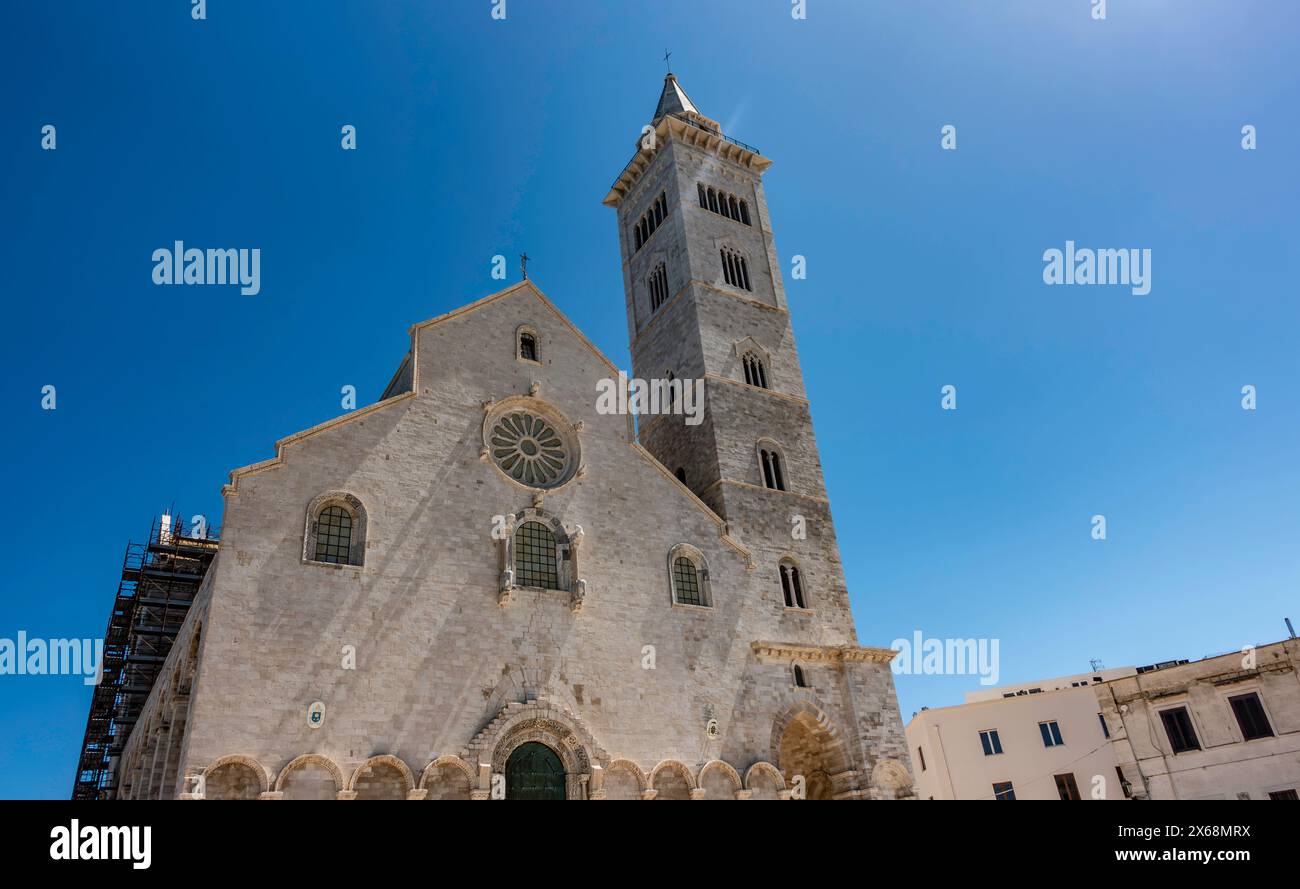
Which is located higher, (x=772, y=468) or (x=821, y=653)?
(x=772, y=468)

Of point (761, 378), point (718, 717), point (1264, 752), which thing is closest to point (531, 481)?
point (718, 717)

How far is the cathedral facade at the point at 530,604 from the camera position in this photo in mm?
18344

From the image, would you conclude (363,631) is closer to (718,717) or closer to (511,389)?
(511,389)

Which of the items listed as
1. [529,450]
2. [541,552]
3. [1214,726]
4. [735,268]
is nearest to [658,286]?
[735,268]

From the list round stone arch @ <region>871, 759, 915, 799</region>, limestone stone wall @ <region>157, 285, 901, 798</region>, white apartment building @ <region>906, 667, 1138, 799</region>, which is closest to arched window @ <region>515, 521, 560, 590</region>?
limestone stone wall @ <region>157, 285, 901, 798</region>

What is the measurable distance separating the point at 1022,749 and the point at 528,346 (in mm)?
30049

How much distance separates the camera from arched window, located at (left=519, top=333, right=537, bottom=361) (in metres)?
25.7

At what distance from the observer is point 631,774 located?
69.8 feet

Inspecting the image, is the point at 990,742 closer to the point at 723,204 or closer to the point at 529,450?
the point at 723,204

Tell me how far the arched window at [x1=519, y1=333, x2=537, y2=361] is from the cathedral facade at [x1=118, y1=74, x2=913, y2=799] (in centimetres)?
9

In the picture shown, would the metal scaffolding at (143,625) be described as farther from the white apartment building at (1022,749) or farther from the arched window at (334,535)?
the white apartment building at (1022,749)

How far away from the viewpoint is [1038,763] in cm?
3806

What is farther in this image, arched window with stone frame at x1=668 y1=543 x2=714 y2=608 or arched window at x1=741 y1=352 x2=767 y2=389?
arched window at x1=741 y1=352 x2=767 y2=389

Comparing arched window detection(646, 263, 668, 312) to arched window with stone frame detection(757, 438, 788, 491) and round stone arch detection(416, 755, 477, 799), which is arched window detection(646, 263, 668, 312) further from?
round stone arch detection(416, 755, 477, 799)
